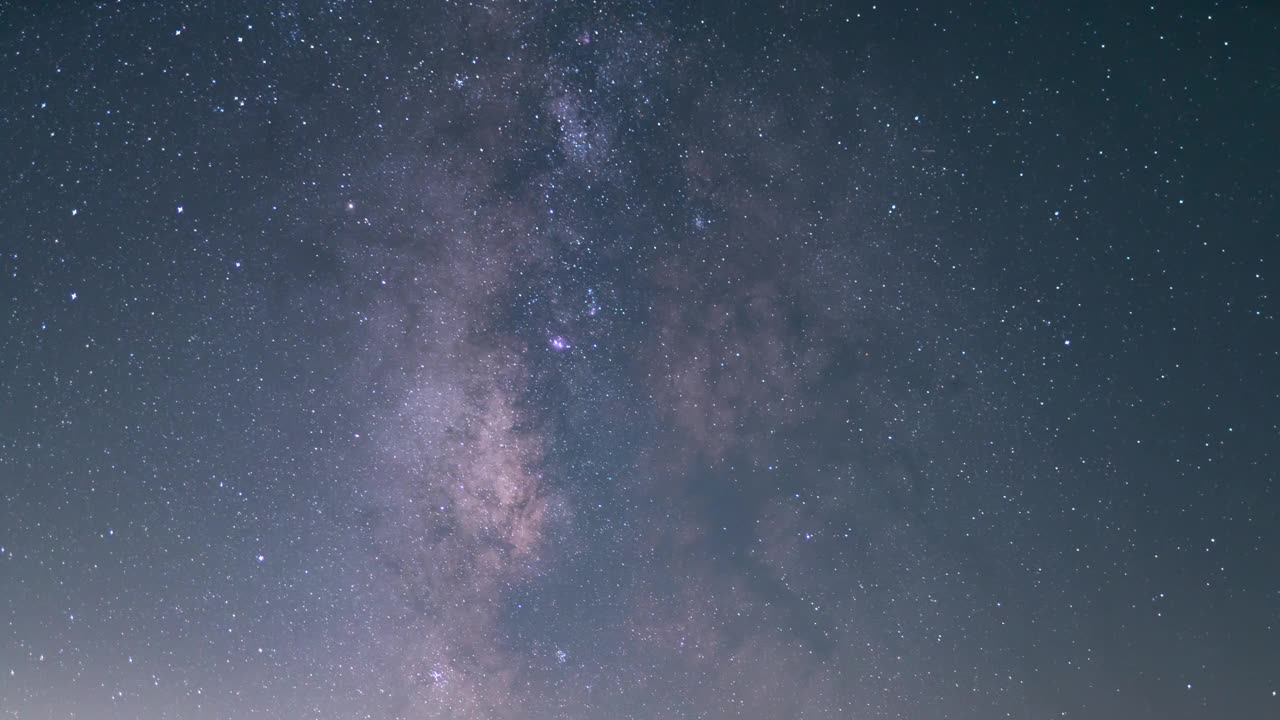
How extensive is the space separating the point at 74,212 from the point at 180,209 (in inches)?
29.5

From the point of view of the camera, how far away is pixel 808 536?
6.48 m

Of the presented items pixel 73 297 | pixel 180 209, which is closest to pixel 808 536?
pixel 180 209

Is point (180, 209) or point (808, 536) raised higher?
point (180, 209)

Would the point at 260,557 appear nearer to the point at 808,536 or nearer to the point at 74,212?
the point at 74,212

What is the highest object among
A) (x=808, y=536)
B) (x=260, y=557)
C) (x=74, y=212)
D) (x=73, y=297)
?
(x=74, y=212)

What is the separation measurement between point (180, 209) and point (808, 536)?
571cm

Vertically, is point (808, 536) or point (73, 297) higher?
point (73, 297)

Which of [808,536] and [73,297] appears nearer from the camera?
[73,297]

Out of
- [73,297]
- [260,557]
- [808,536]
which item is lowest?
[260,557]

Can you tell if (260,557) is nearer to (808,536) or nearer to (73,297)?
(73,297)

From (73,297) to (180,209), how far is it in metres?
1.12

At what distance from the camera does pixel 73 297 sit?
18.6 feet

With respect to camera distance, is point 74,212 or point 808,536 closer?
point 74,212

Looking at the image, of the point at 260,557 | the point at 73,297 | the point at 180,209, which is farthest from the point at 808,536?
the point at 73,297
